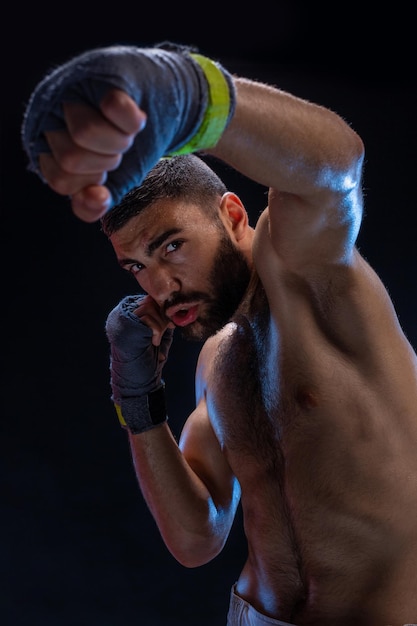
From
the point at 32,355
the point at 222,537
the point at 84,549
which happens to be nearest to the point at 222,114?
the point at 222,537

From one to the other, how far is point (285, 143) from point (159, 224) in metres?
0.47

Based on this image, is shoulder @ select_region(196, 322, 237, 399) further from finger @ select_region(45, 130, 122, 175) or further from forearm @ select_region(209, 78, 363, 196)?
finger @ select_region(45, 130, 122, 175)

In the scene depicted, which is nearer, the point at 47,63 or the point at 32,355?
the point at 47,63

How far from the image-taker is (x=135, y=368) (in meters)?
1.42

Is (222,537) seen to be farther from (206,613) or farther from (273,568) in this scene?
(206,613)

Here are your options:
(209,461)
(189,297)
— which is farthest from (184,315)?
(209,461)

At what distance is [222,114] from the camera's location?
2.67ft

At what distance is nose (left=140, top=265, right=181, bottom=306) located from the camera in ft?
4.35

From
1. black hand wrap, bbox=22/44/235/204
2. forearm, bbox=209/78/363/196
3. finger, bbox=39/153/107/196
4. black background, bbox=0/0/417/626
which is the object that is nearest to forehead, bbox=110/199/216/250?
forearm, bbox=209/78/363/196

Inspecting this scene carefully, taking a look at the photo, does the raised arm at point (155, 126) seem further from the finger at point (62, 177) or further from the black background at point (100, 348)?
the black background at point (100, 348)

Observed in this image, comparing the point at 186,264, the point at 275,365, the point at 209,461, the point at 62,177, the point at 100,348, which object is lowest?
the point at 100,348

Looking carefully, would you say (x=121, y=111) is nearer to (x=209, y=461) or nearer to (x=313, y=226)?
(x=313, y=226)

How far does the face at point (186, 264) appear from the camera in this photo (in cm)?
132

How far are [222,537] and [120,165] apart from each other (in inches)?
39.8
